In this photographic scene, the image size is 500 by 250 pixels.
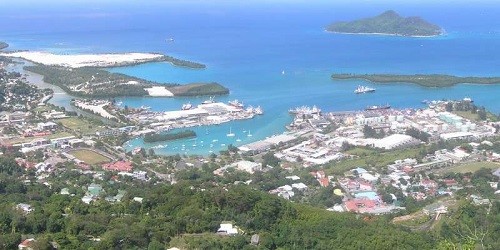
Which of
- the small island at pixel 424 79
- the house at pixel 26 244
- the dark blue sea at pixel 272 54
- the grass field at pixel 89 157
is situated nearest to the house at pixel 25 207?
the house at pixel 26 244

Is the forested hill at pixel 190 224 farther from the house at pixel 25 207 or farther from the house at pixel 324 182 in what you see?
the house at pixel 324 182

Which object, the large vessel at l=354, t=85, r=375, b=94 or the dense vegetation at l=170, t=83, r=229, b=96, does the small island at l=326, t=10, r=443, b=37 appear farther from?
the dense vegetation at l=170, t=83, r=229, b=96

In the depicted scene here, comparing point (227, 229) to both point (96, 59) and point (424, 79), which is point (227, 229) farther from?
point (96, 59)

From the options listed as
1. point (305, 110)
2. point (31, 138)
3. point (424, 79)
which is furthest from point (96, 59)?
point (424, 79)

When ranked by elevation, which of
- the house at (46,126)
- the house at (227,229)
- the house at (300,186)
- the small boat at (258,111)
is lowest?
the house at (46,126)

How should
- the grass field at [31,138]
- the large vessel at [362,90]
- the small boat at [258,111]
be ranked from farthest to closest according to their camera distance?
the large vessel at [362,90], the small boat at [258,111], the grass field at [31,138]

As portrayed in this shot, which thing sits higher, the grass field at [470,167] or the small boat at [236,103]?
the grass field at [470,167]
